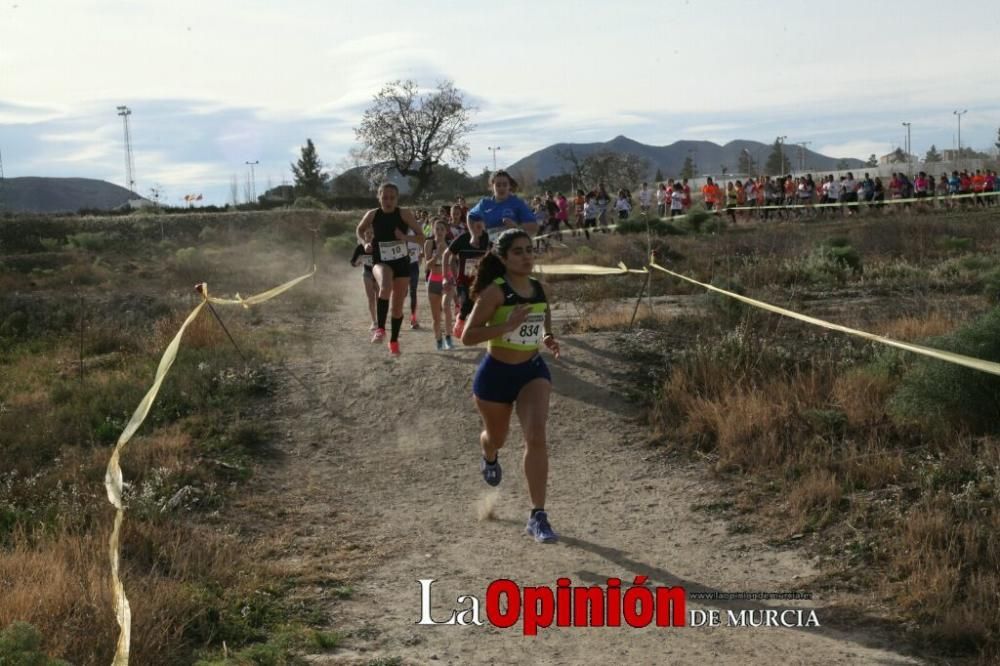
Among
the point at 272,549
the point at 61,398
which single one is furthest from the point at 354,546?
the point at 61,398

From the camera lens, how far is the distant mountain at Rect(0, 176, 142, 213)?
475 feet

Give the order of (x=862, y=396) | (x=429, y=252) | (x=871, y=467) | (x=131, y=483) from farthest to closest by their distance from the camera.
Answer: (x=429, y=252), (x=862, y=396), (x=131, y=483), (x=871, y=467)

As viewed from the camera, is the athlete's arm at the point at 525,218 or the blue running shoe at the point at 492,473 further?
the athlete's arm at the point at 525,218

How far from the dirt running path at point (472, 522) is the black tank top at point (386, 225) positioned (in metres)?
1.43

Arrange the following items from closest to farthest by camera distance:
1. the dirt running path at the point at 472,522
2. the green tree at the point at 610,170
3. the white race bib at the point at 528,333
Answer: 1. the dirt running path at the point at 472,522
2. the white race bib at the point at 528,333
3. the green tree at the point at 610,170

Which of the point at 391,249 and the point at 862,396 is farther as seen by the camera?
the point at 391,249

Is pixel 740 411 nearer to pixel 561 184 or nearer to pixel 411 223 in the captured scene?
pixel 411 223

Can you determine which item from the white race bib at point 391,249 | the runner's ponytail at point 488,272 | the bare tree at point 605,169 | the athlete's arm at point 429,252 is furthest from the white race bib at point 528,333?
the bare tree at point 605,169

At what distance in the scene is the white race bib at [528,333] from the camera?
636cm

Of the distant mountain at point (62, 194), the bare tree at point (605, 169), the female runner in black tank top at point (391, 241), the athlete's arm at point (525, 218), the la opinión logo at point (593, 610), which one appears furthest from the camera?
the distant mountain at point (62, 194)

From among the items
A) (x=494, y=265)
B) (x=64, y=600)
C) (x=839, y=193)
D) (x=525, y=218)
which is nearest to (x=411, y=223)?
(x=525, y=218)

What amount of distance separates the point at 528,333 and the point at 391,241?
5045 mm

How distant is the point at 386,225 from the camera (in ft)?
36.2

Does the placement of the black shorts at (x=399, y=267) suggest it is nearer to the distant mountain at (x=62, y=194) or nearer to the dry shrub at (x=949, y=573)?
the dry shrub at (x=949, y=573)
